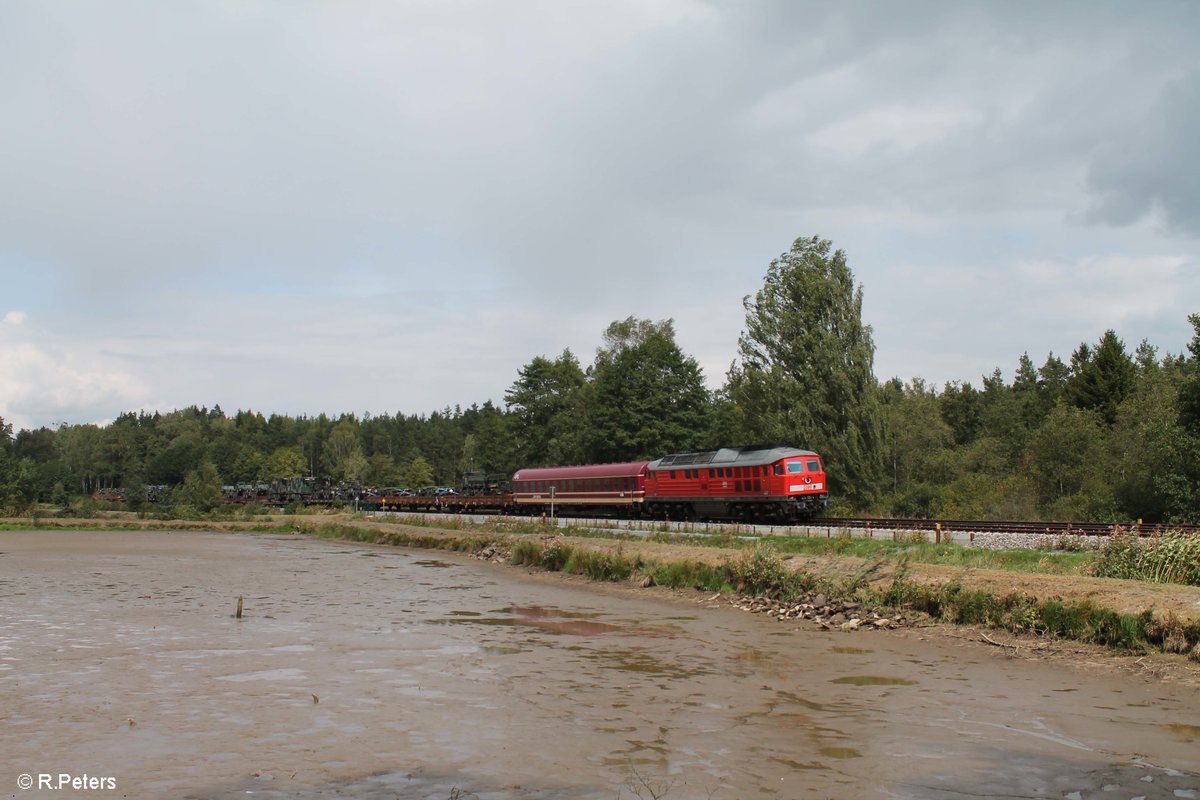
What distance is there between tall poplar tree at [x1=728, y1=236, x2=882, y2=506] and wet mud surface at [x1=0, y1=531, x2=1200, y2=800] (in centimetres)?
2716

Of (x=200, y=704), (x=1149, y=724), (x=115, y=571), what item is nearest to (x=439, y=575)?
(x=115, y=571)

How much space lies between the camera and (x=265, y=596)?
27.8 metres

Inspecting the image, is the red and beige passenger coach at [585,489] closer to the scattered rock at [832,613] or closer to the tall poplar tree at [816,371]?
the tall poplar tree at [816,371]

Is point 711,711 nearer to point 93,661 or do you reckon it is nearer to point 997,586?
point 997,586

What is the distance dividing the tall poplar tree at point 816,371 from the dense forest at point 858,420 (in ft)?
0.31

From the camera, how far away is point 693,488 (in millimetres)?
46000

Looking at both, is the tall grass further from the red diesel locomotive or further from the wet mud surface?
the red diesel locomotive

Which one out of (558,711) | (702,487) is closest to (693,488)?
(702,487)

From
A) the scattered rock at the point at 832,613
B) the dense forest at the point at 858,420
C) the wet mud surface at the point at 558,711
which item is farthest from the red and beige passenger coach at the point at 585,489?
the wet mud surface at the point at 558,711

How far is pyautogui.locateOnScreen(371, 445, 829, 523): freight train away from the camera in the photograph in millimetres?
40062

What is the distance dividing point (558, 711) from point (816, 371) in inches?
1618

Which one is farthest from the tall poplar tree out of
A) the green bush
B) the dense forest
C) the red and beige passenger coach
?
the green bush

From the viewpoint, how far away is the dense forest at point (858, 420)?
3856cm

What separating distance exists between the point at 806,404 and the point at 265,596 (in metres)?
32.3
